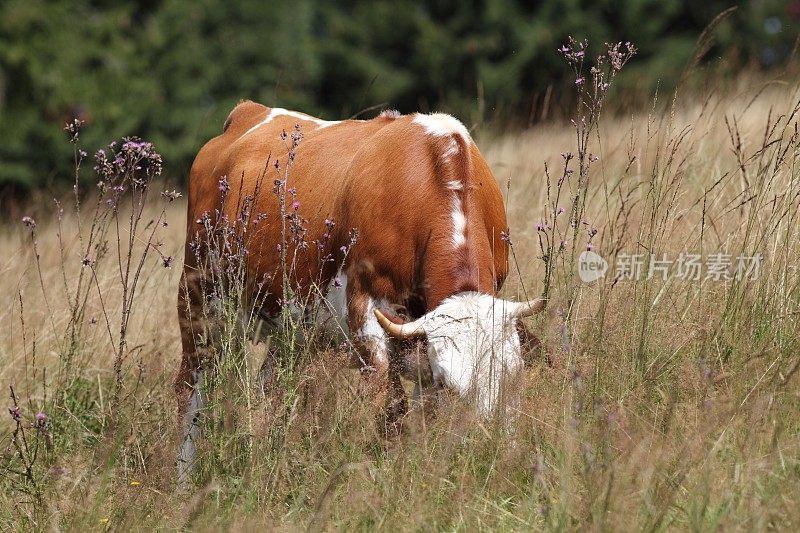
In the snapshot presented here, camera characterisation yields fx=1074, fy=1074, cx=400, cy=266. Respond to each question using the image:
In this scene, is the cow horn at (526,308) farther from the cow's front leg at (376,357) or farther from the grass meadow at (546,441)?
the cow's front leg at (376,357)

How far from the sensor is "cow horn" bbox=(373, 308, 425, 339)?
4.24m

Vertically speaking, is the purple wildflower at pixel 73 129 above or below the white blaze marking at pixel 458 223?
above

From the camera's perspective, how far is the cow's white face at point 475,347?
4020 mm

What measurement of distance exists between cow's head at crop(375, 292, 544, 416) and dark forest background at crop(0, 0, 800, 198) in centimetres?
1360

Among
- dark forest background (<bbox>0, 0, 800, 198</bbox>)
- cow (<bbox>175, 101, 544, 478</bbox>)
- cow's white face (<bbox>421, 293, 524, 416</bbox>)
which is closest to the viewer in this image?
cow's white face (<bbox>421, 293, 524, 416</bbox>)

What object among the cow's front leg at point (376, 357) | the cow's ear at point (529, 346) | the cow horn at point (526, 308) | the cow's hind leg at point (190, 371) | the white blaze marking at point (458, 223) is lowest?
the cow's hind leg at point (190, 371)

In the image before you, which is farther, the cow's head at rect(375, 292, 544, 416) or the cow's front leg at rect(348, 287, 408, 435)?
the cow's front leg at rect(348, 287, 408, 435)

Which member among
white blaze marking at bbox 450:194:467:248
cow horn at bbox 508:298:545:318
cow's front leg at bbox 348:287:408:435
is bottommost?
cow's front leg at bbox 348:287:408:435

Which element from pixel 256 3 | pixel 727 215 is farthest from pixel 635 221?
pixel 256 3

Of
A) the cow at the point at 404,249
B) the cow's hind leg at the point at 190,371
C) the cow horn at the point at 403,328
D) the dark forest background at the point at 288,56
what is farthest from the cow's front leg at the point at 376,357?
the dark forest background at the point at 288,56

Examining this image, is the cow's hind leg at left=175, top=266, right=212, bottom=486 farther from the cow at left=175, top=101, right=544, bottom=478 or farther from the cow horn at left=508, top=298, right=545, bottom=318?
the cow horn at left=508, top=298, right=545, bottom=318

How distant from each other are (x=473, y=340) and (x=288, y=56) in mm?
23146

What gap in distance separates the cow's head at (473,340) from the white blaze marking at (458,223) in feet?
1.00

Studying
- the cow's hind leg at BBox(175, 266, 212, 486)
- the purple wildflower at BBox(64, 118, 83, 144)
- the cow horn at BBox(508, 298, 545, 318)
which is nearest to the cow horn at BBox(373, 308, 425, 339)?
the cow horn at BBox(508, 298, 545, 318)
